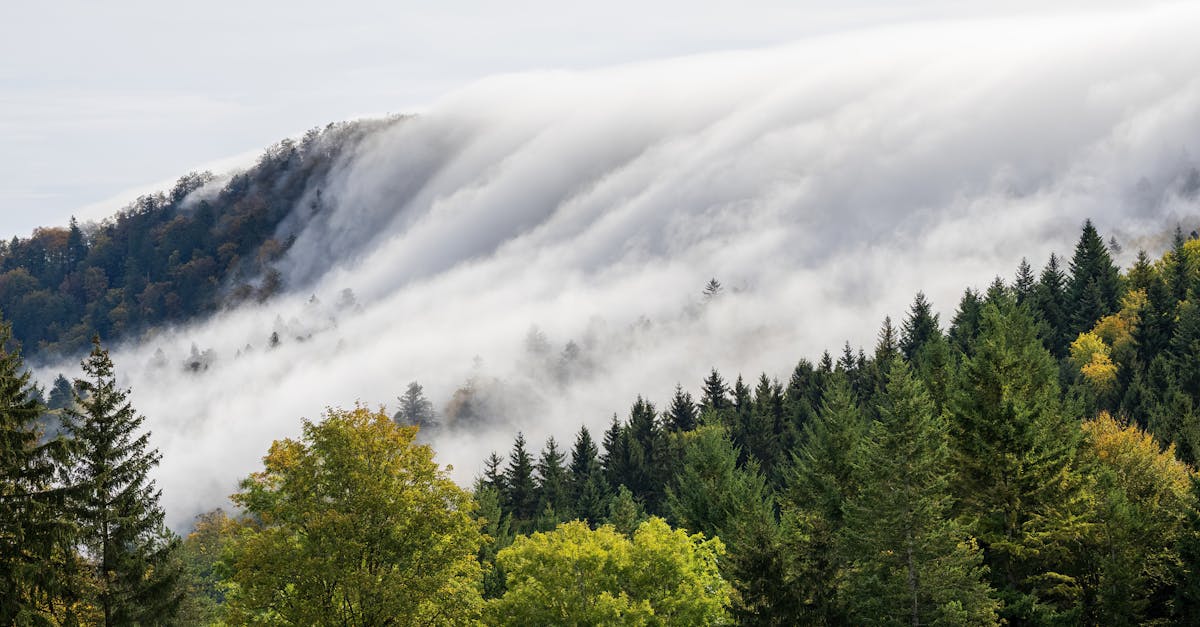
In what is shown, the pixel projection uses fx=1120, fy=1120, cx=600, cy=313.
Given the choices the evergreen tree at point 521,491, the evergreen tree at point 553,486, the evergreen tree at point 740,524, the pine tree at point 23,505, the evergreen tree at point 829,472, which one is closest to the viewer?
the pine tree at point 23,505

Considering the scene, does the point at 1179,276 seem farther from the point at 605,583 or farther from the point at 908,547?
the point at 605,583

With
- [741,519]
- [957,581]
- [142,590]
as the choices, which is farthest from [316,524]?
[741,519]

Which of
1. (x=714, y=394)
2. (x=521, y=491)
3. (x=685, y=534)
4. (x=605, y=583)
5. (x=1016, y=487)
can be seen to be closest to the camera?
(x=605, y=583)

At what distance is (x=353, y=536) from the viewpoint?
37.6m

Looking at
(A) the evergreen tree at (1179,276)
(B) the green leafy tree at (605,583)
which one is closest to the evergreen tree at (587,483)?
(B) the green leafy tree at (605,583)

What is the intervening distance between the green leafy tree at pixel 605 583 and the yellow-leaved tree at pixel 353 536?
5402 mm

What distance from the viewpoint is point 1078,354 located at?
5002 inches

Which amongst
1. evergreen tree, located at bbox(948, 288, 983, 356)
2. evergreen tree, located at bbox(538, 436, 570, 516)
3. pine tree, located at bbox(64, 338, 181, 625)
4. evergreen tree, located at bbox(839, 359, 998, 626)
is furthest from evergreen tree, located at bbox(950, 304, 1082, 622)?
evergreen tree, located at bbox(538, 436, 570, 516)

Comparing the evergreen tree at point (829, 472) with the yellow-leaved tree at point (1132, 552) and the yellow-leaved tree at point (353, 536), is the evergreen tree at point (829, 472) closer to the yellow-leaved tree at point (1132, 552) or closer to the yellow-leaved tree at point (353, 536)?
the yellow-leaved tree at point (1132, 552)

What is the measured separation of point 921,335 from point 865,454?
86322mm

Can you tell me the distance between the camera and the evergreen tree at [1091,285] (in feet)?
456

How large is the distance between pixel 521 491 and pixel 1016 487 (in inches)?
2745

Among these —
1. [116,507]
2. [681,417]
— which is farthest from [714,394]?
[116,507]

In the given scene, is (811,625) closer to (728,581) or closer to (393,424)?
(728,581)
